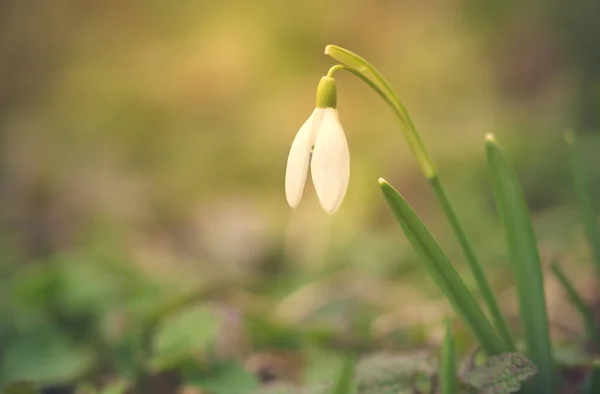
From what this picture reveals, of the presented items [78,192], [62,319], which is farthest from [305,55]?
[62,319]

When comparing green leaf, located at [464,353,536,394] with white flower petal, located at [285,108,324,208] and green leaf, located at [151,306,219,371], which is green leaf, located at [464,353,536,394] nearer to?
white flower petal, located at [285,108,324,208]

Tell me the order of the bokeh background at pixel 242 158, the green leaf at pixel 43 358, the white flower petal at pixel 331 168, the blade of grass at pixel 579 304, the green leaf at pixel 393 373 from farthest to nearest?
the bokeh background at pixel 242 158 → the green leaf at pixel 43 358 → the blade of grass at pixel 579 304 → the green leaf at pixel 393 373 → the white flower petal at pixel 331 168

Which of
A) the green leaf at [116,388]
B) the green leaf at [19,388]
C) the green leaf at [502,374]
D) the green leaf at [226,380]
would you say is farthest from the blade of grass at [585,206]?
the green leaf at [19,388]

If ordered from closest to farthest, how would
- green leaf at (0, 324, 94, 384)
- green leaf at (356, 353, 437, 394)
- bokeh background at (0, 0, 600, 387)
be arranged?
green leaf at (356, 353, 437, 394), green leaf at (0, 324, 94, 384), bokeh background at (0, 0, 600, 387)

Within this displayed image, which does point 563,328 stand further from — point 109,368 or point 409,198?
point 409,198

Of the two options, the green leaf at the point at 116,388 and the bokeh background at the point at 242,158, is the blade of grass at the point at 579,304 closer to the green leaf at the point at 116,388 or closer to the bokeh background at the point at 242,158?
the bokeh background at the point at 242,158

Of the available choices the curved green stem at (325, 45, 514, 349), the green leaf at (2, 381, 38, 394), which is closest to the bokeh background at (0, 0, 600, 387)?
the green leaf at (2, 381, 38, 394)
